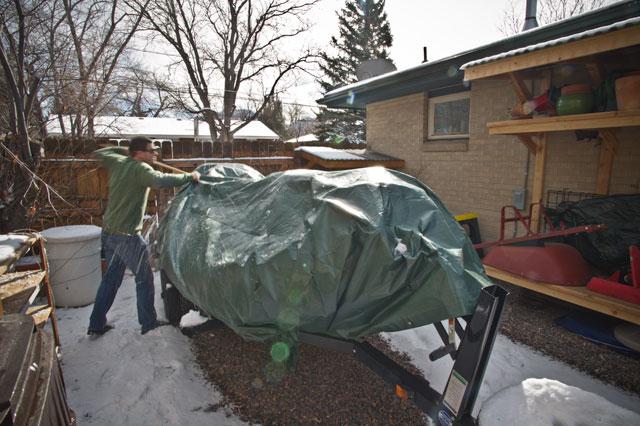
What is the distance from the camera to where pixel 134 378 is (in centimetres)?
292

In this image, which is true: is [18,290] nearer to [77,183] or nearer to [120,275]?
[120,275]

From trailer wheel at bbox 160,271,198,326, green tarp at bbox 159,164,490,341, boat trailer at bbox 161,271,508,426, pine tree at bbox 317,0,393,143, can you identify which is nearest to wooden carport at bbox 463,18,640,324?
green tarp at bbox 159,164,490,341

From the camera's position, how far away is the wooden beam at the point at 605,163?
14.6 ft

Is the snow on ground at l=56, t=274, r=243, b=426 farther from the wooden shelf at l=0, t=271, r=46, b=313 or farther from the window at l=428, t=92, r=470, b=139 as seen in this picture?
the window at l=428, t=92, r=470, b=139

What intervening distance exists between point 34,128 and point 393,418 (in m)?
5.86

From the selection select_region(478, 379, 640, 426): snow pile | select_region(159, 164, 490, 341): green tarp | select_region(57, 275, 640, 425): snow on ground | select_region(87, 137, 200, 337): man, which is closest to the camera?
select_region(478, 379, 640, 426): snow pile

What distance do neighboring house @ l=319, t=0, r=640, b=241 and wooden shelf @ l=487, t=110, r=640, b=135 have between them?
0.02 meters

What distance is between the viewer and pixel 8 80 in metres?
3.91

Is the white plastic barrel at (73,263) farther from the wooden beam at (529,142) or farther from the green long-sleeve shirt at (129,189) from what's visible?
the wooden beam at (529,142)

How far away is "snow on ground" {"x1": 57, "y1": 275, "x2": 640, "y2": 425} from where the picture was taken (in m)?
2.45

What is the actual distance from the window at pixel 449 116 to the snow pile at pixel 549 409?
5674 millimetres

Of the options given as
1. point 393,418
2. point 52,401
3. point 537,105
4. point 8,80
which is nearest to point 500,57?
point 537,105

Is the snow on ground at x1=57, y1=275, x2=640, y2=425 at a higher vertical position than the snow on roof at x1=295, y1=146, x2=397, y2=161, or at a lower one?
lower

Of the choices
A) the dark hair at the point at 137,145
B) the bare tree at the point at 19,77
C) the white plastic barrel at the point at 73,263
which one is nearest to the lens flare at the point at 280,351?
the dark hair at the point at 137,145
